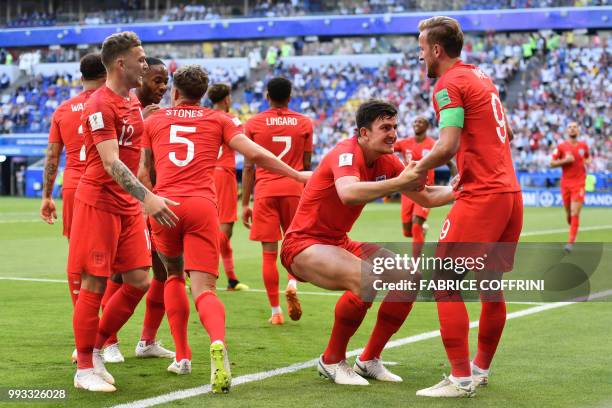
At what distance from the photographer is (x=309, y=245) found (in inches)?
261

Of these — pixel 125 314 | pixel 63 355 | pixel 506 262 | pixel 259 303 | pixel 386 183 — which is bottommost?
pixel 259 303

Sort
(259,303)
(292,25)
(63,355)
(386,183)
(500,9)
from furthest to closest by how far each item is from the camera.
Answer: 1. (292,25)
2. (500,9)
3. (259,303)
4. (63,355)
5. (386,183)

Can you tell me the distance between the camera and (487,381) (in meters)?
6.71

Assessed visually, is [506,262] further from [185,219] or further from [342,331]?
[185,219]

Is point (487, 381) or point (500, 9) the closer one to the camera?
point (487, 381)

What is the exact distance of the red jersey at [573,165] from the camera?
1861cm

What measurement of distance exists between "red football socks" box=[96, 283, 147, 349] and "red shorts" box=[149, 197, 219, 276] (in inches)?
20.7

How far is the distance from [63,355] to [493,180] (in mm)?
3818

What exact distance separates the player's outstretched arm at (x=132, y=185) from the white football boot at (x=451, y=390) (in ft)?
6.60

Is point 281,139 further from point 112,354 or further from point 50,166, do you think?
point 112,354

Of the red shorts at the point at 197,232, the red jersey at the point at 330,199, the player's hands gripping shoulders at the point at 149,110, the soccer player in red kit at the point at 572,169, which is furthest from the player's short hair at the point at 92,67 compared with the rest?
the soccer player in red kit at the point at 572,169

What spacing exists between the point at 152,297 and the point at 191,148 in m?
1.55

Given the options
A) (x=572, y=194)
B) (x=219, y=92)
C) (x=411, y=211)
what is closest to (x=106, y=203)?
(x=219, y=92)

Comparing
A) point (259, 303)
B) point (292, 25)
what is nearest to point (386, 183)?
point (259, 303)
